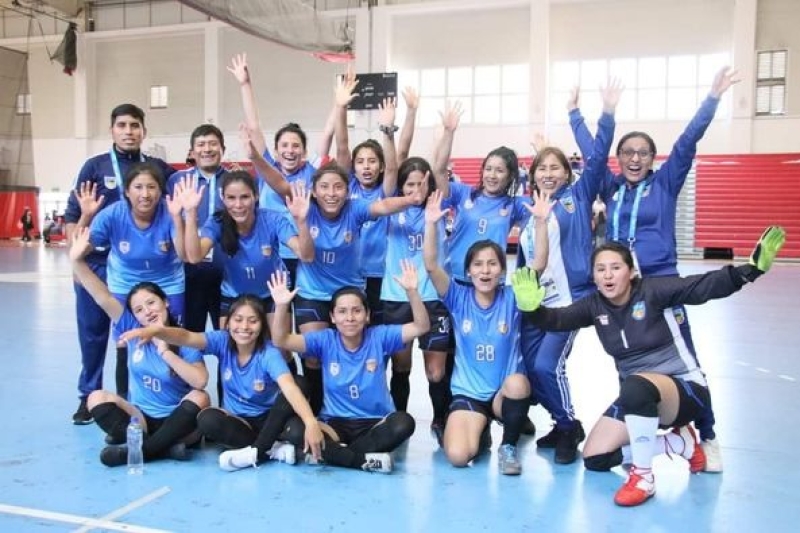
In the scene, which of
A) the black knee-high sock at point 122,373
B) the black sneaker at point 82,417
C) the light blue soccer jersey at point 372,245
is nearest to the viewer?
the black sneaker at point 82,417

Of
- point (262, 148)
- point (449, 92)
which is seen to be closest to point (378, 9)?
point (449, 92)

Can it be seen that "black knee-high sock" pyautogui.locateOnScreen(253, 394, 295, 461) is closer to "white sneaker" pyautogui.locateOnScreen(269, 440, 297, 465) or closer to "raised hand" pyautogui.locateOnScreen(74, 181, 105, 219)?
"white sneaker" pyautogui.locateOnScreen(269, 440, 297, 465)

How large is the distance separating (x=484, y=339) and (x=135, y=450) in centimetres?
205

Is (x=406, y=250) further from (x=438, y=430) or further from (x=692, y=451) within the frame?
(x=692, y=451)

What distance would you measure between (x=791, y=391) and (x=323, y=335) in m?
3.82

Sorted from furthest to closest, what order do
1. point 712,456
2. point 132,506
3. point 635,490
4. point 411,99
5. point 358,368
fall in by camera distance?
point 411,99
point 358,368
point 712,456
point 635,490
point 132,506

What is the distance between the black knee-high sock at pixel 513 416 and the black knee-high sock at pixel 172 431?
5.73 feet

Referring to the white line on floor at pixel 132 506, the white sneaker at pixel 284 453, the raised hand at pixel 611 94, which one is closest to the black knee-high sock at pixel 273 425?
the white sneaker at pixel 284 453

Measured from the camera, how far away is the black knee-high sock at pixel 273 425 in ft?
12.5

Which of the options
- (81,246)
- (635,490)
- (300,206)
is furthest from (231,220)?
(635,490)

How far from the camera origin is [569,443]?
4004 mm

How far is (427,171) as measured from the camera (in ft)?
14.5

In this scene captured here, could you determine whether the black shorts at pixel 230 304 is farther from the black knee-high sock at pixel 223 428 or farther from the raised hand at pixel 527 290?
the raised hand at pixel 527 290

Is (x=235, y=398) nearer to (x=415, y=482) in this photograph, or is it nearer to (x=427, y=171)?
(x=415, y=482)
